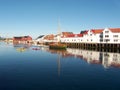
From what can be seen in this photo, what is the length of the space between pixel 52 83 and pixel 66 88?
2.60 meters

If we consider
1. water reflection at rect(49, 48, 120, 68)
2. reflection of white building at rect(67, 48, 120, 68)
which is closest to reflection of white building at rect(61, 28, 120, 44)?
water reflection at rect(49, 48, 120, 68)

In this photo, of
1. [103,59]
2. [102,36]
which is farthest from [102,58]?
[102,36]

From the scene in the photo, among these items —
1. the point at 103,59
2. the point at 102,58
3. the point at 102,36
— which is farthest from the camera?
the point at 102,36

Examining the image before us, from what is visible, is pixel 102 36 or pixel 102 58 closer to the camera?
pixel 102 58

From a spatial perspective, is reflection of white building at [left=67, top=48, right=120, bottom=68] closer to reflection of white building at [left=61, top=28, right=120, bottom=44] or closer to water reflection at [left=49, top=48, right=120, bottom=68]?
water reflection at [left=49, top=48, right=120, bottom=68]

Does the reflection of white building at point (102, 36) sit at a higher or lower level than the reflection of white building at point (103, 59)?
higher

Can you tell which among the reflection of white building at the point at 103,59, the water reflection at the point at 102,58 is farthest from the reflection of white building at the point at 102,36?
the reflection of white building at the point at 103,59

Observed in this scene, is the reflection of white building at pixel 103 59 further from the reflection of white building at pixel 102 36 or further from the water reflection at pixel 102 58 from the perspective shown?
the reflection of white building at pixel 102 36

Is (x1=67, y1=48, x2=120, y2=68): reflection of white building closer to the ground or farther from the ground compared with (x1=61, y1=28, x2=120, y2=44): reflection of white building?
closer to the ground

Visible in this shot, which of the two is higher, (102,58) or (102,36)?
(102,36)

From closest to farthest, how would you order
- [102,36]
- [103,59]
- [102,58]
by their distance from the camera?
[103,59]
[102,58]
[102,36]

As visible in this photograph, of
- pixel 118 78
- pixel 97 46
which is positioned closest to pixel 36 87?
pixel 118 78

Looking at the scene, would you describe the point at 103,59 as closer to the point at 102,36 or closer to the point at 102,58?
the point at 102,58

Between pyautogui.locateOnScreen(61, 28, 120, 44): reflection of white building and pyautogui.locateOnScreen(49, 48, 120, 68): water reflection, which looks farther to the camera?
pyautogui.locateOnScreen(61, 28, 120, 44): reflection of white building
